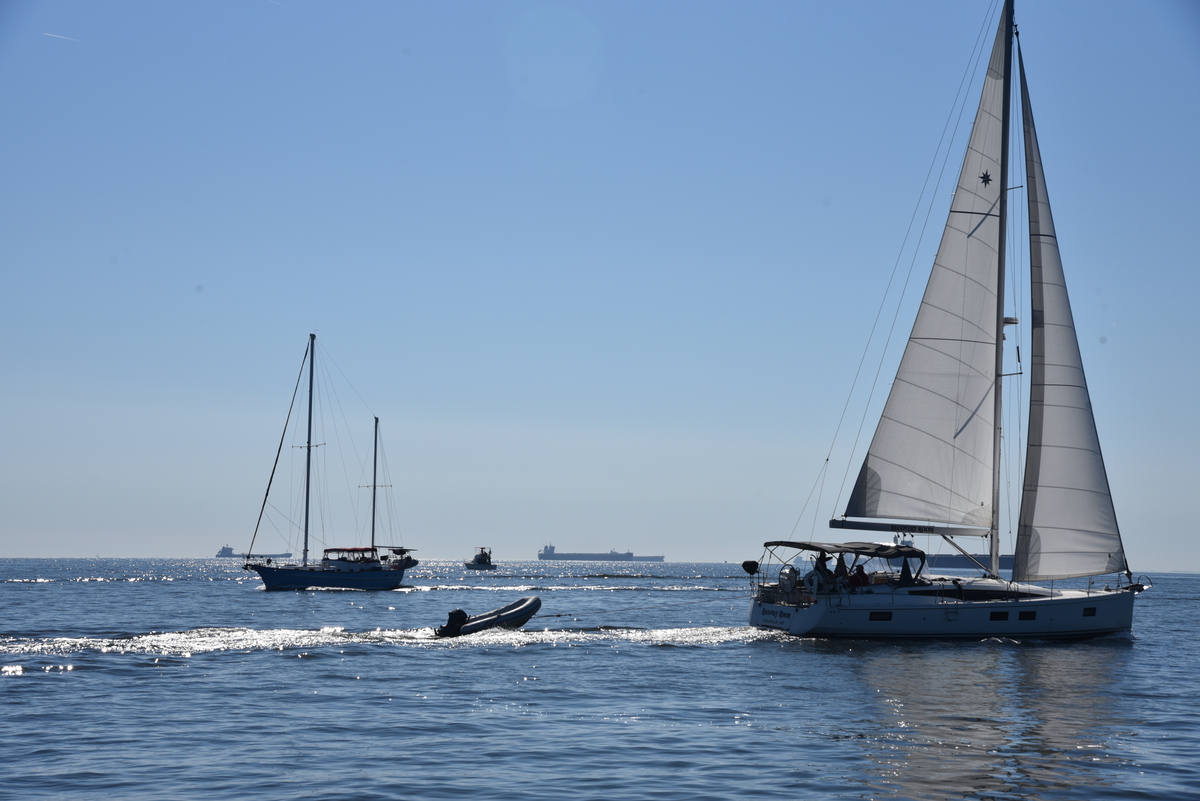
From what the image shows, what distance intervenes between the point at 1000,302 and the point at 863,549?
10.8m

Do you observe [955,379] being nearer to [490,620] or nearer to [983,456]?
[983,456]

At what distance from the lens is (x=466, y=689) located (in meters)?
26.8

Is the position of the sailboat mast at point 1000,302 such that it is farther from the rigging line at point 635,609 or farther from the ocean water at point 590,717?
the rigging line at point 635,609

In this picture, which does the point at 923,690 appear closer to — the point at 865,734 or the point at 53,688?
the point at 865,734

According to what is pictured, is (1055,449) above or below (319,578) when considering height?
above

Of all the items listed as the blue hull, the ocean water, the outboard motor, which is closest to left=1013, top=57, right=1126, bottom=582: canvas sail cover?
the ocean water

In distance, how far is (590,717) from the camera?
22.6 meters

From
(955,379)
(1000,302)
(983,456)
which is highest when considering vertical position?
(1000,302)

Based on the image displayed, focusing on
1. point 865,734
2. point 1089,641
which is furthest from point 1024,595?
point 865,734

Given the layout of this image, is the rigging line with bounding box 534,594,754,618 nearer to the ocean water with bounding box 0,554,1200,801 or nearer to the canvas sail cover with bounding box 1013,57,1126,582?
the ocean water with bounding box 0,554,1200,801

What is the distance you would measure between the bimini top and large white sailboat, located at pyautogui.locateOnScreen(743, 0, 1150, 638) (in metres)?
0.09

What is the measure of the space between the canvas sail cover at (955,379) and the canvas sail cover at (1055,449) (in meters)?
1.50

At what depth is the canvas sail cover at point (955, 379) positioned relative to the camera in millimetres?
37719

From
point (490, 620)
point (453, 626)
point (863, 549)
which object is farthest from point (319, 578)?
point (863, 549)
